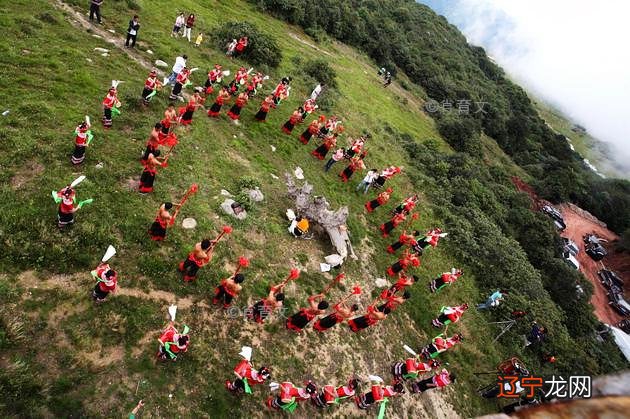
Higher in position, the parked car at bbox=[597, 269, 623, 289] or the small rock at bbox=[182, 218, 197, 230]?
the small rock at bbox=[182, 218, 197, 230]

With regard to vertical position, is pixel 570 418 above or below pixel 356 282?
above

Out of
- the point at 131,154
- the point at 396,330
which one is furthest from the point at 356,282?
the point at 131,154

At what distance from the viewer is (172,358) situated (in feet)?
35.5

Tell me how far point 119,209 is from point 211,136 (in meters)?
7.36

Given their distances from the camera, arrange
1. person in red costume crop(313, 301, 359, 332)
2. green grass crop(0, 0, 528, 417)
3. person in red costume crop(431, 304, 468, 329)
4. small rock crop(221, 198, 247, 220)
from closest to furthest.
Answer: green grass crop(0, 0, 528, 417)
person in red costume crop(313, 301, 359, 332)
small rock crop(221, 198, 247, 220)
person in red costume crop(431, 304, 468, 329)

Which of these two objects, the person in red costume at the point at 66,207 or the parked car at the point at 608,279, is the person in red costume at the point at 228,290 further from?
the parked car at the point at 608,279

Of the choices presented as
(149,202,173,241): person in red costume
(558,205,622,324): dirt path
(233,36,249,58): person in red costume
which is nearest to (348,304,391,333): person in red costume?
(149,202,173,241): person in red costume

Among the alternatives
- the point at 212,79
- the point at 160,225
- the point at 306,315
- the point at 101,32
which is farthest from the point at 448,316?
the point at 101,32

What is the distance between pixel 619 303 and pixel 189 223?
40351 mm

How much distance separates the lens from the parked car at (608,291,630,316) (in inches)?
1472

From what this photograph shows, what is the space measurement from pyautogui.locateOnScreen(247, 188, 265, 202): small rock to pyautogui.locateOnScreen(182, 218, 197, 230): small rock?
333 centimetres

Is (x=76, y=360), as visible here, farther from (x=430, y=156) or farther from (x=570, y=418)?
(x=430, y=156)

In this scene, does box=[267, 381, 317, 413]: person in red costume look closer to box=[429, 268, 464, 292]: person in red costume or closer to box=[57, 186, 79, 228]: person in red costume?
box=[57, 186, 79, 228]: person in red costume

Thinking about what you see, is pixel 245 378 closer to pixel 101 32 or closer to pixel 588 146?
pixel 101 32
